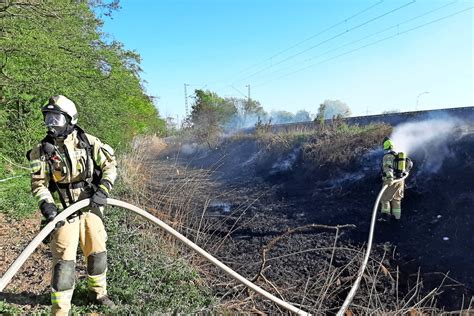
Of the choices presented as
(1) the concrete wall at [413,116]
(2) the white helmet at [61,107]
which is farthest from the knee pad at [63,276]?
(1) the concrete wall at [413,116]

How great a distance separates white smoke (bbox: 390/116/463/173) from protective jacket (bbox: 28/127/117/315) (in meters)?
8.34

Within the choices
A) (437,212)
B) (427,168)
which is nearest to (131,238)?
(437,212)

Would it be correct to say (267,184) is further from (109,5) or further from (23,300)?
(23,300)

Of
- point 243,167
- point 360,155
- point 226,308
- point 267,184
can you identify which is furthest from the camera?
point 243,167

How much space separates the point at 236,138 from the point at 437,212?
13305mm

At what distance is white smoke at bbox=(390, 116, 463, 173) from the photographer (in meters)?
8.70

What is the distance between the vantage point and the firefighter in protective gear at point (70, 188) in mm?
2715

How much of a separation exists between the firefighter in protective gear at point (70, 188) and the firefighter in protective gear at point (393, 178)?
5.67 m

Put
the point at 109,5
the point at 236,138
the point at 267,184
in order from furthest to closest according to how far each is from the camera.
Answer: the point at 236,138
the point at 267,184
the point at 109,5

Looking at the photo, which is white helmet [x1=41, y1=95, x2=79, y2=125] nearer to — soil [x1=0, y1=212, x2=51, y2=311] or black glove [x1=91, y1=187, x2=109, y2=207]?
black glove [x1=91, y1=187, x2=109, y2=207]

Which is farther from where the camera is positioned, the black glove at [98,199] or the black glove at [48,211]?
the black glove at [98,199]

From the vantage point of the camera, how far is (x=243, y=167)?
1534 cm

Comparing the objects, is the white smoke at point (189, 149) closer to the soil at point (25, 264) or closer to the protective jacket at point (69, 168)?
the soil at point (25, 264)

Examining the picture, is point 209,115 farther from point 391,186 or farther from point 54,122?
point 54,122
